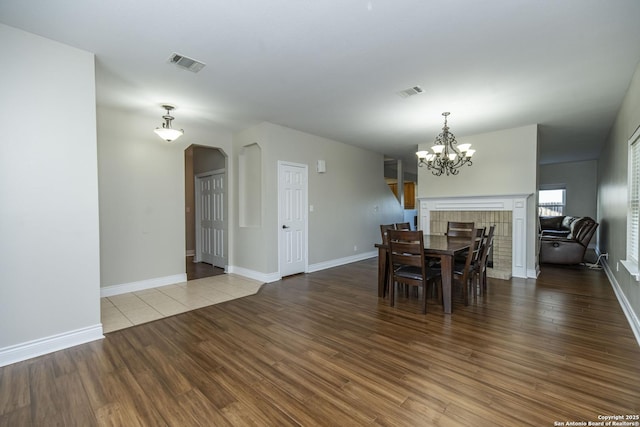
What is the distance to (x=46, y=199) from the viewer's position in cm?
246

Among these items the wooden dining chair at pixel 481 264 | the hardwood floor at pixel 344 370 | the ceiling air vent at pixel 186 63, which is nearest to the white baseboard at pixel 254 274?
the hardwood floor at pixel 344 370

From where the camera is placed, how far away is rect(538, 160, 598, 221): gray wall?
8898 mm

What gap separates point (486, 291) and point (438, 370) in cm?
247

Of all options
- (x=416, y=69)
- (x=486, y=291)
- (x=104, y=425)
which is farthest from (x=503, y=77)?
(x=104, y=425)

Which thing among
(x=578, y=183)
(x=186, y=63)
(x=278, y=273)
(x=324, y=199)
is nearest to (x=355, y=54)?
(x=186, y=63)

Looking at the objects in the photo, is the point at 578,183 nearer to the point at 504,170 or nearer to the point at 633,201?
the point at 504,170

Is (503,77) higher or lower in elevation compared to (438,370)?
higher

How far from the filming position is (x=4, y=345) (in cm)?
229

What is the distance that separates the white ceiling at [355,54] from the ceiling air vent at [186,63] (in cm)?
8

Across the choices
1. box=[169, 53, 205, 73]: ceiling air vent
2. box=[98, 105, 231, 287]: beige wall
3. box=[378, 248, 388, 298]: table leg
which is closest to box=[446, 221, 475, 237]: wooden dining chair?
box=[378, 248, 388, 298]: table leg

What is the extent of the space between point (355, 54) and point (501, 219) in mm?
4192

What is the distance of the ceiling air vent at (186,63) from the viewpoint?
270cm

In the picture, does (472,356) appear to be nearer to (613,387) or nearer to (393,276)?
(613,387)

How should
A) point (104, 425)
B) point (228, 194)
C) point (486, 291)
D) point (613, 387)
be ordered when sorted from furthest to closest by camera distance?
point (228, 194) < point (486, 291) < point (613, 387) < point (104, 425)
